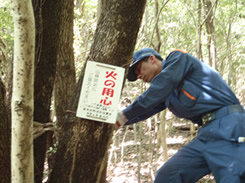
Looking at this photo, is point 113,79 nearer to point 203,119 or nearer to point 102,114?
point 102,114

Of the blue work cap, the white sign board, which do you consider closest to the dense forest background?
the white sign board

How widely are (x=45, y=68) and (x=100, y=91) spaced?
2.16 ft

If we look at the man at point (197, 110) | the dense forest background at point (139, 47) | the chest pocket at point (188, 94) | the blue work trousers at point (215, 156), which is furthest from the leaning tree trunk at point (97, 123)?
the blue work trousers at point (215, 156)

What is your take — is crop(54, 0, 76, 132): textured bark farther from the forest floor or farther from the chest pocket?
the forest floor

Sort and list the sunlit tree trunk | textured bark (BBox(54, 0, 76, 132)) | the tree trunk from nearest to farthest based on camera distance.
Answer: the sunlit tree trunk < textured bark (BBox(54, 0, 76, 132)) < the tree trunk

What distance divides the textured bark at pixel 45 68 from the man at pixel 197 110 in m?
0.70

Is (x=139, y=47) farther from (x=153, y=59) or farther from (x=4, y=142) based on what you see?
(x=4, y=142)

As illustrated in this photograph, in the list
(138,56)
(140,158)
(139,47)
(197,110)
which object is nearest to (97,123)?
(138,56)

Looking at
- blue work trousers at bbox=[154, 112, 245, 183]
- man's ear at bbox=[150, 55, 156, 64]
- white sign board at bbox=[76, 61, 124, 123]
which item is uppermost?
man's ear at bbox=[150, 55, 156, 64]

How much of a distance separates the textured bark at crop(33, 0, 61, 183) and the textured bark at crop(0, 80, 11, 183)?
34cm

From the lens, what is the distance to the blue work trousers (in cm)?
226

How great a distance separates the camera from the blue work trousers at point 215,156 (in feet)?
7.43

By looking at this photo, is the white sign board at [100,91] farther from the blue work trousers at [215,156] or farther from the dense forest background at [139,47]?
the blue work trousers at [215,156]

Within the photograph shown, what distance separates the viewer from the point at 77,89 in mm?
2086
